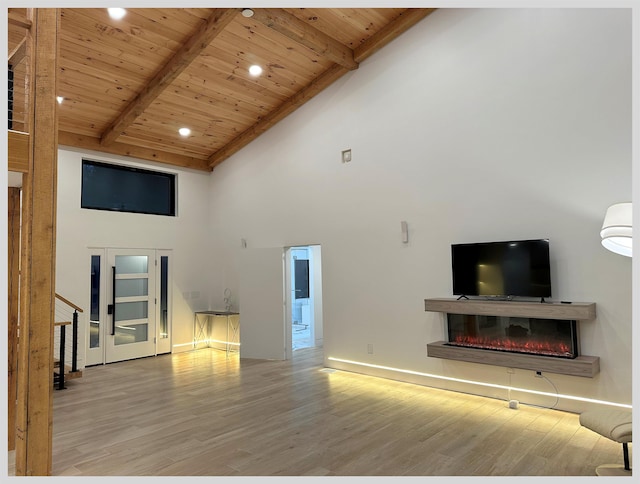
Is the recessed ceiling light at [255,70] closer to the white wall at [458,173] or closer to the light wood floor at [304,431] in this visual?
the white wall at [458,173]

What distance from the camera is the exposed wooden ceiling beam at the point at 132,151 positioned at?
22.7 feet

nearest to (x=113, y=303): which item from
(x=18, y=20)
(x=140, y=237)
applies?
(x=140, y=237)

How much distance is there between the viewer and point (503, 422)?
4.27 metres

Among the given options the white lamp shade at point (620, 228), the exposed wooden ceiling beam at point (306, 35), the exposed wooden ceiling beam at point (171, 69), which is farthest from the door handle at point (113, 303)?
the white lamp shade at point (620, 228)

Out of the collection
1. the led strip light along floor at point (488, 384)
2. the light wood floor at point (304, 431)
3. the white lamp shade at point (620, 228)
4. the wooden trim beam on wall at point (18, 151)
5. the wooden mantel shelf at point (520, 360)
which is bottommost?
the light wood floor at point (304, 431)

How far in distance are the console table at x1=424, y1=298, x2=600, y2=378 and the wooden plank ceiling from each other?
369 cm

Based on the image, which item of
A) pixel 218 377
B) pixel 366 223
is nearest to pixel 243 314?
pixel 218 377

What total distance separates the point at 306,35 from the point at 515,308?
409 centimetres

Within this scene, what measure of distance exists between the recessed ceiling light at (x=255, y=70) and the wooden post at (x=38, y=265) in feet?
10.4

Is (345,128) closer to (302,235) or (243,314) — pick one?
(302,235)

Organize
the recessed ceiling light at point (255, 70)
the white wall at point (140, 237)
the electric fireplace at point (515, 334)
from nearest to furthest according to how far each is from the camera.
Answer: the electric fireplace at point (515, 334)
the recessed ceiling light at point (255, 70)
the white wall at point (140, 237)

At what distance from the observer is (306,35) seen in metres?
5.55

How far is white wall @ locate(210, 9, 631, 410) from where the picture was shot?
4367 millimetres

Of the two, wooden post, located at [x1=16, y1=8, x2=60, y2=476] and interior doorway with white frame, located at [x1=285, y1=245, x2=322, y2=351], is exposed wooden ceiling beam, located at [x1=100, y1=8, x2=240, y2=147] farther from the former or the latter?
interior doorway with white frame, located at [x1=285, y1=245, x2=322, y2=351]
